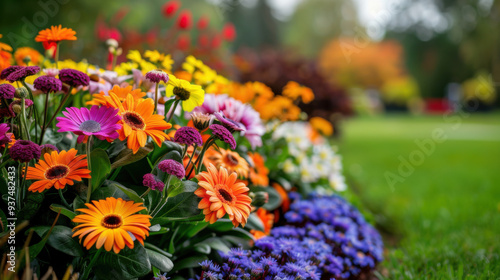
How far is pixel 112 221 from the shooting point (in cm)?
114

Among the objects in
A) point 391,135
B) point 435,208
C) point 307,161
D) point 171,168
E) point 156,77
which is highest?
point 391,135

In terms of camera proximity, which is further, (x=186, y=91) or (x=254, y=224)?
(x=254, y=224)

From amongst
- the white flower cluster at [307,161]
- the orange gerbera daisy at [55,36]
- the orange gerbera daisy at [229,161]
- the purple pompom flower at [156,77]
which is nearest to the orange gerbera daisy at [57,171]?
the purple pompom flower at [156,77]

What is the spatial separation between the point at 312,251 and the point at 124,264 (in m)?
0.79

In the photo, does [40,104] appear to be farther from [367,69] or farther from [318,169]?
[367,69]

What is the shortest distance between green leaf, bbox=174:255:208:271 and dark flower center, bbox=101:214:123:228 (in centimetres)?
51

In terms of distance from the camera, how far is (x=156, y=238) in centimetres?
155

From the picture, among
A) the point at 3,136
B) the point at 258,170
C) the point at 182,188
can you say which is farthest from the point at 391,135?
the point at 3,136

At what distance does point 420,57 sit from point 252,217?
2845 centimetres

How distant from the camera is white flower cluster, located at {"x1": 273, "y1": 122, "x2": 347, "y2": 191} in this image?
288 centimetres

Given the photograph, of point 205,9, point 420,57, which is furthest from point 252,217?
point 420,57

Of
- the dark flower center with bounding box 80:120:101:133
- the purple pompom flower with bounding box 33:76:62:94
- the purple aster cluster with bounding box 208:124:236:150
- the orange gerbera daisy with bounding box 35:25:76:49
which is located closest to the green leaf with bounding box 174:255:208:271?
the purple aster cluster with bounding box 208:124:236:150

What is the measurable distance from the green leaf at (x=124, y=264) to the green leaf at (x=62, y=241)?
0.08 m

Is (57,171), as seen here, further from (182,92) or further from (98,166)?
(182,92)
